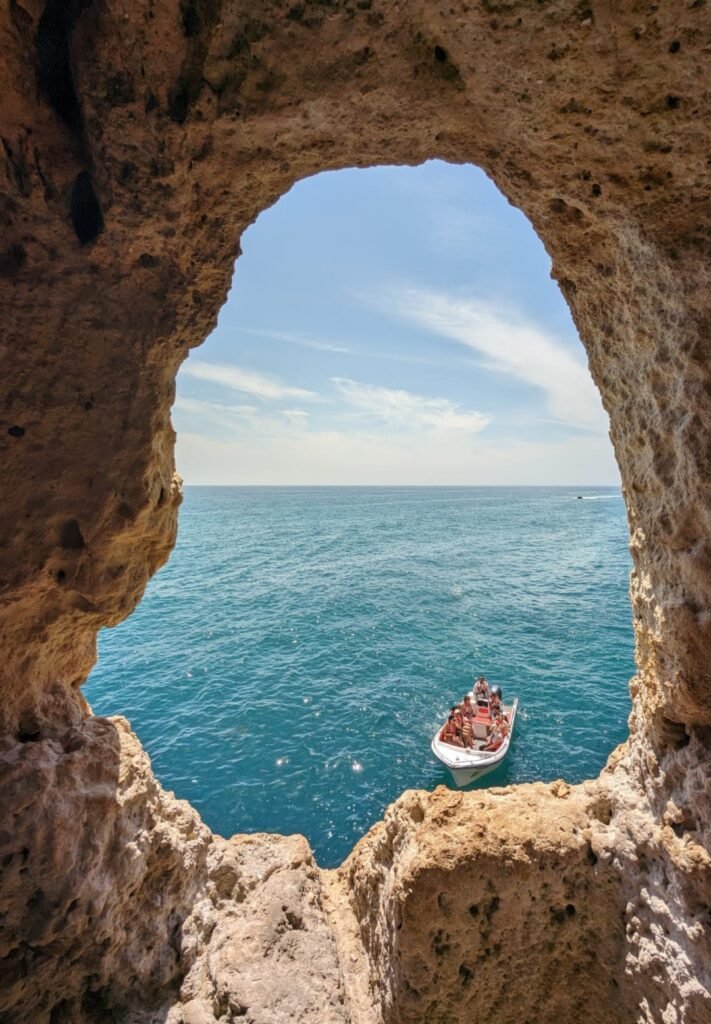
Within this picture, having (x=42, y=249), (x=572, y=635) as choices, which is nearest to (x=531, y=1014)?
(x=42, y=249)

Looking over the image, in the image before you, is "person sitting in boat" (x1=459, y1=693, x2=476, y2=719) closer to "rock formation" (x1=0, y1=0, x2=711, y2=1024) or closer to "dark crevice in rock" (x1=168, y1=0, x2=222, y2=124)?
"rock formation" (x1=0, y1=0, x2=711, y2=1024)

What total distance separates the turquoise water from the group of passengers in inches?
34.3

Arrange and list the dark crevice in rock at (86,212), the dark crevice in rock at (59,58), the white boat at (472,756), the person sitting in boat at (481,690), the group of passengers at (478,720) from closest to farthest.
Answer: the dark crevice in rock at (59,58), the dark crevice in rock at (86,212), the white boat at (472,756), the group of passengers at (478,720), the person sitting in boat at (481,690)

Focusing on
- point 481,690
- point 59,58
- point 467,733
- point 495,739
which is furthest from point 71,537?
point 481,690

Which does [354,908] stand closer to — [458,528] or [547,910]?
[547,910]

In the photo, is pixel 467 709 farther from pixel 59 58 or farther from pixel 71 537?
pixel 59 58

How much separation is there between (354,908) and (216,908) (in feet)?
6.76

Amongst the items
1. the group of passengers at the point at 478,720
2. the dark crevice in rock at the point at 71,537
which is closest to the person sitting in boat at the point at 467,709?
the group of passengers at the point at 478,720

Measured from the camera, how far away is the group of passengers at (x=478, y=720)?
14250 mm

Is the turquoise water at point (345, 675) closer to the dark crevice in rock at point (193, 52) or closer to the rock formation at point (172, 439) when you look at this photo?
the rock formation at point (172, 439)

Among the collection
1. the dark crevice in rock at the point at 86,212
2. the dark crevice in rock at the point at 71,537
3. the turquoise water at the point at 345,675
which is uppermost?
the dark crevice in rock at the point at 86,212

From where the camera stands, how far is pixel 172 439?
19.5ft

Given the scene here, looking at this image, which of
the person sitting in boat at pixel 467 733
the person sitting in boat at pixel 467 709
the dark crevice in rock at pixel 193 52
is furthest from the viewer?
the person sitting in boat at pixel 467 709

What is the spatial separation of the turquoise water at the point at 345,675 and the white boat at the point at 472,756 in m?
0.55
